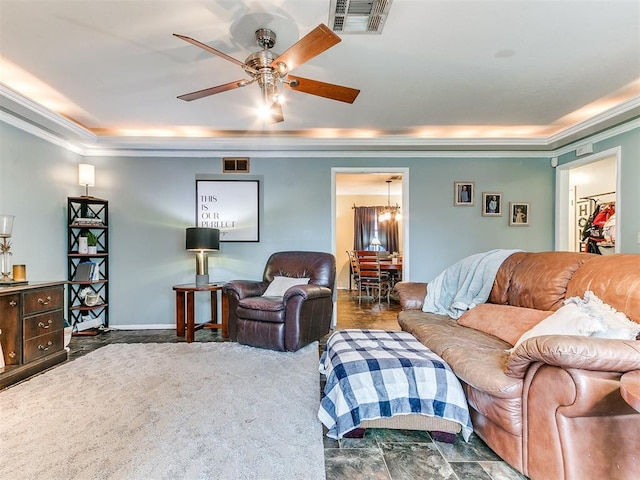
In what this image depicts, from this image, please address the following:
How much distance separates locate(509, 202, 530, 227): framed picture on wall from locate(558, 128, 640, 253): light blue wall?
97 cm

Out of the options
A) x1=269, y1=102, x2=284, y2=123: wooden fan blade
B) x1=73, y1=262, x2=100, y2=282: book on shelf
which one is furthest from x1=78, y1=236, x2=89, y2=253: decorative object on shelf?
x1=269, y1=102, x2=284, y2=123: wooden fan blade

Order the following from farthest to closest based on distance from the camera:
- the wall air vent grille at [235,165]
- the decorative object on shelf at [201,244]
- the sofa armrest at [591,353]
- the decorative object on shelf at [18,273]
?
the wall air vent grille at [235,165], the decorative object on shelf at [201,244], the decorative object on shelf at [18,273], the sofa armrest at [591,353]

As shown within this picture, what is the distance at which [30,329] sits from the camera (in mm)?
2588

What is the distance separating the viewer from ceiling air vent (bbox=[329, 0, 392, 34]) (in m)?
1.78

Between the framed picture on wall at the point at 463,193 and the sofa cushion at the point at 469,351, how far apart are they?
2165 mm

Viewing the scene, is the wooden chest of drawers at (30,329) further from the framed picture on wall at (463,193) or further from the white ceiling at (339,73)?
the framed picture on wall at (463,193)

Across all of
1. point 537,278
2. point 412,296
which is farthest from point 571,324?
point 412,296

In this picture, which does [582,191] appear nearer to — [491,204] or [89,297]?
[491,204]

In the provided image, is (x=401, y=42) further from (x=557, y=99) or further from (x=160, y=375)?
(x=160, y=375)

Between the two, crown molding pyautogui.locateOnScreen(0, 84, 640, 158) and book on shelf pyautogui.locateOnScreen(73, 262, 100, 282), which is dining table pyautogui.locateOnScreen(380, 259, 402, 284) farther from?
book on shelf pyautogui.locateOnScreen(73, 262, 100, 282)

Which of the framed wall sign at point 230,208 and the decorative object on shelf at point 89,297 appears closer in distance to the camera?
the decorative object on shelf at point 89,297

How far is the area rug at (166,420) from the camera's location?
149cm

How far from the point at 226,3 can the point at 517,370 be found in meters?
2.38

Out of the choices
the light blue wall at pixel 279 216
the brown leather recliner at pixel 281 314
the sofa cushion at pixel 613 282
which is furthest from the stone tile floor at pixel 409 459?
the light blue wall at pixel 279 216
